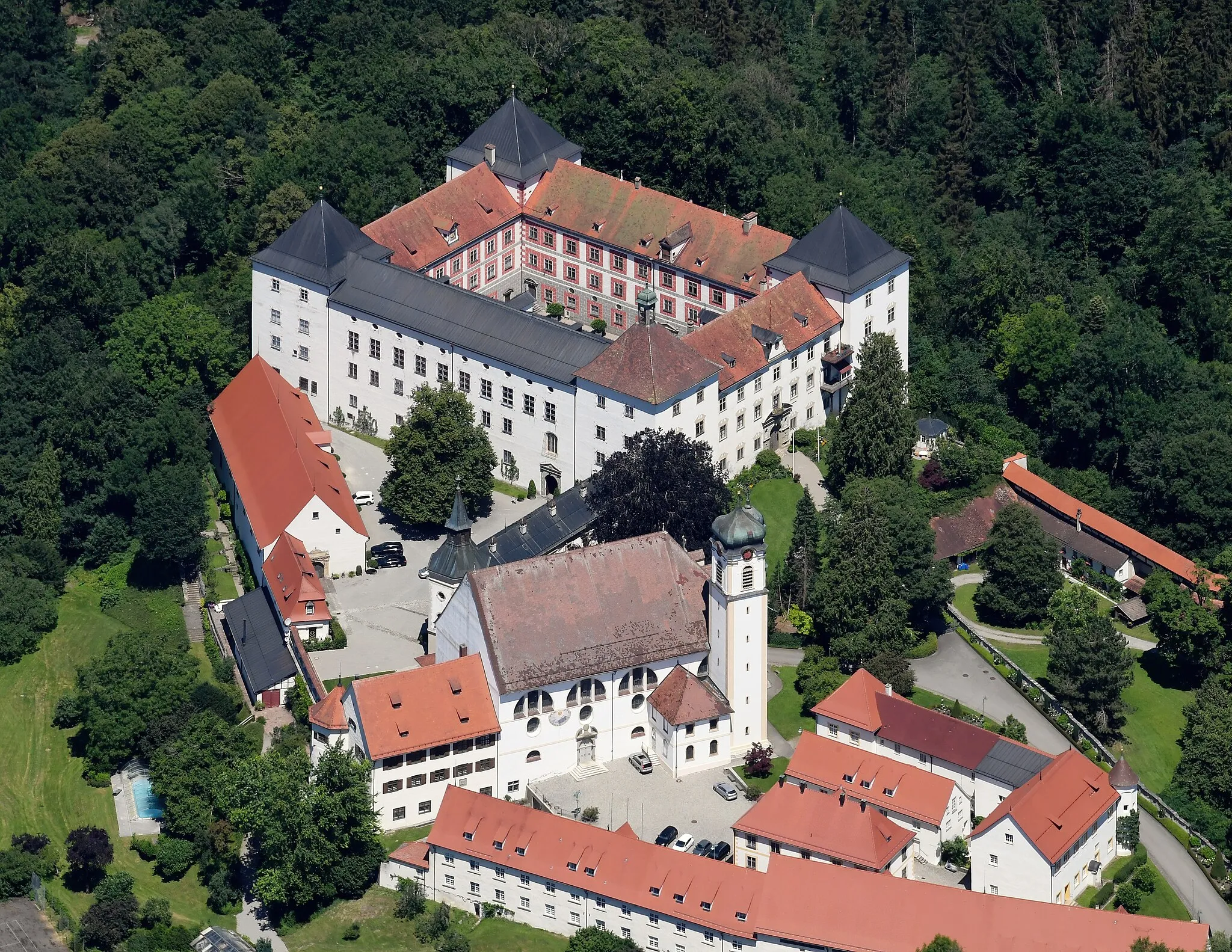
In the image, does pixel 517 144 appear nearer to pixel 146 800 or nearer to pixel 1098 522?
pixel 1098 522

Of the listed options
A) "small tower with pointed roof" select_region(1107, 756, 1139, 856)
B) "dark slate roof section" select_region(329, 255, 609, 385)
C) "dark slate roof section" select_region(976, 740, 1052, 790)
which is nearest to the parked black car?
"dark slate roof section" select_region(976, 740, 1052, 790)

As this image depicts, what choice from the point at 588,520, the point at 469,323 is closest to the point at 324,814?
the point at 588,520

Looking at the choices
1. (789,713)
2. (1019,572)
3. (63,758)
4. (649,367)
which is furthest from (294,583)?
(1019,572)

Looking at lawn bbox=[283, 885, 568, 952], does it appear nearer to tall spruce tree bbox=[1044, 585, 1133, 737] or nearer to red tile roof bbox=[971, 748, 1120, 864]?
red tile roof bbox=[971, 748, 1120, 864]

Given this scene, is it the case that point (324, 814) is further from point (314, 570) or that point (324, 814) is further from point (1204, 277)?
point (1204, 277)

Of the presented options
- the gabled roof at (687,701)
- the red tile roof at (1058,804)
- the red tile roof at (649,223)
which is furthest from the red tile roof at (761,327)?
the red tile roof at (1058,804)

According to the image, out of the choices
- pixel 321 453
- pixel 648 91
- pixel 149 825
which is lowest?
pixel 149 825

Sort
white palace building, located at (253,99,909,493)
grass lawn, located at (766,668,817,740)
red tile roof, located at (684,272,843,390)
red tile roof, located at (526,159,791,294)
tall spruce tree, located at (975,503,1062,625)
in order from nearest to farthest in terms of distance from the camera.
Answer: grass lawn, located at (766,668,817,740) < tall spruce tree, located at (975,503,1062,625) < white palace building, located at (253,99,909,493) < red tile roof, located at (684,272,843,390) < red tile roof, located at (526,159,791,294)
